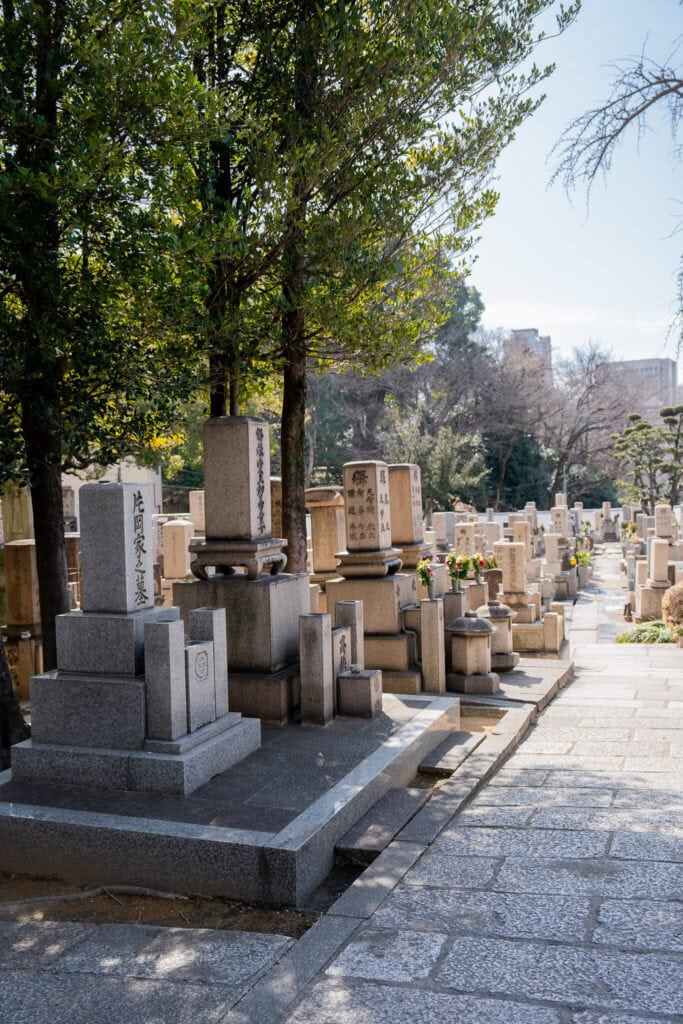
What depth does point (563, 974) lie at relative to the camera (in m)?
3.39

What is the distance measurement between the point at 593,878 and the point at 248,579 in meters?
3.57

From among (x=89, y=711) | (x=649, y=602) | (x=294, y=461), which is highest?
(x=294, y=461)

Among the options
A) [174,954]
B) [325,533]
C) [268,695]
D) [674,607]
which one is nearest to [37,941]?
[174,954]

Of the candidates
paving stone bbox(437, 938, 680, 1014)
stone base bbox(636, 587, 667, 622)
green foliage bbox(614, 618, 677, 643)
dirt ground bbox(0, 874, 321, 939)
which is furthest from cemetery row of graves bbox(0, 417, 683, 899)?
stone base bbox(636, 587, 667, 622)

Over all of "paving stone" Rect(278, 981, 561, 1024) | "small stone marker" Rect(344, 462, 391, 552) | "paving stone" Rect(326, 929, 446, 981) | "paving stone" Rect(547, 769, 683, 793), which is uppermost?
"small stone marker" Rect(344, 462, 391, 552)

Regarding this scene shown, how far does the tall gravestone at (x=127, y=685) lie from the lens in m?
5.25

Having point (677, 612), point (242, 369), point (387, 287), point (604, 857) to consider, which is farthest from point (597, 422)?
point (604, 857)

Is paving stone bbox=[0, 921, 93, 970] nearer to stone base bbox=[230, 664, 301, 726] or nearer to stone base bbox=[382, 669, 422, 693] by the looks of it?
stone base bbox=[230, 664, 301, 726]

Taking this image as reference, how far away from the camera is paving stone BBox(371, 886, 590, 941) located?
3.79 m

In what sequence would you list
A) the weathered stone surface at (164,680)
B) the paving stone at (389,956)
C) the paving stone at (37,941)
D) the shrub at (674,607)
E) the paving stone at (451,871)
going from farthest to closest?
1. the shrub at (674,607)
2. the weathered stone surface at (164,680)
3. the paving stone at (451,871)
4. the paving stone at (37,941)
5. the paving stone at (389,956)

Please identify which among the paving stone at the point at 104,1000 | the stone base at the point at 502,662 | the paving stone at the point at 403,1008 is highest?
the stone base at the point at 502,662

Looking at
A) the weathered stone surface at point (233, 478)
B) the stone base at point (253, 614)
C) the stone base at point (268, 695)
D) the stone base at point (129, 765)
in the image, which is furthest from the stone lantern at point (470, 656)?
the stone base at point (129, 765)

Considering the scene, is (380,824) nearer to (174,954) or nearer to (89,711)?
(174,954)

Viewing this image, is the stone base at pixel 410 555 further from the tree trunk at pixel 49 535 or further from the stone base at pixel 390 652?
the tree trunk at pixel 49 535
